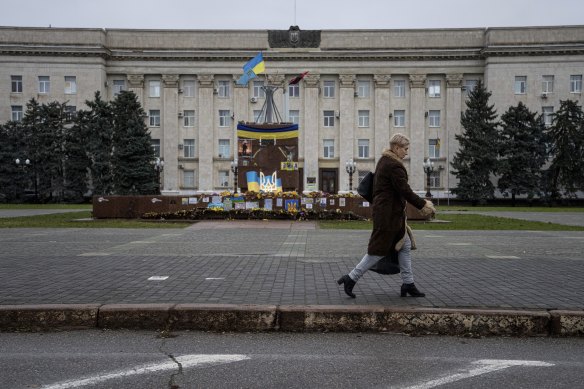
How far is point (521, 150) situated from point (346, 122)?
1786cm

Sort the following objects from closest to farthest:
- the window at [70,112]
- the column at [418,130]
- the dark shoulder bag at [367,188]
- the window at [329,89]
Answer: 1. the dark shoulder bag at [367,188]
2. the window at [70,112]
3. the column at [418,130]
4. the window at [329,89]

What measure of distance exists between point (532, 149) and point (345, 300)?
167 feet

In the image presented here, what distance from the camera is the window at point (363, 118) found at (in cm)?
5706

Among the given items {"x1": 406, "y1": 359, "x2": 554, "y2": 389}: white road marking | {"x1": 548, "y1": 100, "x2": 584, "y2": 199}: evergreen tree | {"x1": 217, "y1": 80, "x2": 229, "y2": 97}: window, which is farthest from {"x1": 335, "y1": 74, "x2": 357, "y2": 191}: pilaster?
{"x1": 406, "y1": 359, "x2": 554, "y2": 389}: white road marking

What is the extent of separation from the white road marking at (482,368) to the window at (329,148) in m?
53.2

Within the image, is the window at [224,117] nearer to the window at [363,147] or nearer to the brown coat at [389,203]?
the window at [363,147]

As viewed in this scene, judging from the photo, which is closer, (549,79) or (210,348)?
(210,348)

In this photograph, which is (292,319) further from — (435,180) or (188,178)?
(188,178)

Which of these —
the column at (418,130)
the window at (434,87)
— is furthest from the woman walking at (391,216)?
the window at (434,87)

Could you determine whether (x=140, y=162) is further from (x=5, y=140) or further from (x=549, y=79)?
(x=549, y=79)

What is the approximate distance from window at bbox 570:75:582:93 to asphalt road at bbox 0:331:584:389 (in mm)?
57761

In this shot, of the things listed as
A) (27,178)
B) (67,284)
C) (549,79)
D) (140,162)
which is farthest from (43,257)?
(549,79)

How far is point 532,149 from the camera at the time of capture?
51.1 metres

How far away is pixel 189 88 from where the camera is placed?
57750 millimetres
